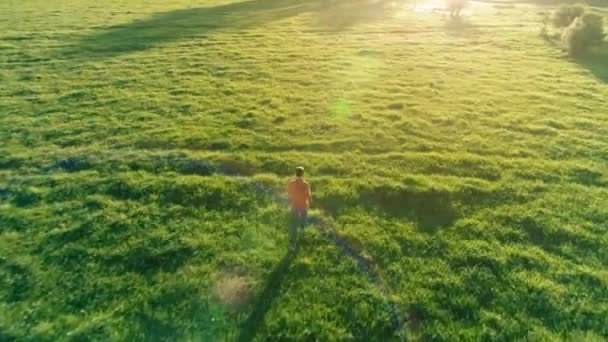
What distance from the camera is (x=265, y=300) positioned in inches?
321

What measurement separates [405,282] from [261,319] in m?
3.17

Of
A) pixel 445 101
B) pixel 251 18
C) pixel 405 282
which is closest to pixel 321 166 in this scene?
pixel 405 282

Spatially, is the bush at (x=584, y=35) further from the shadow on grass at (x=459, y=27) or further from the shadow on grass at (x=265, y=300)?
the shadow on grass at (x=265, y=300)

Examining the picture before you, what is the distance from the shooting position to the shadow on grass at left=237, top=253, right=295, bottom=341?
24.7 ft

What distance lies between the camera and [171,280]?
866cm

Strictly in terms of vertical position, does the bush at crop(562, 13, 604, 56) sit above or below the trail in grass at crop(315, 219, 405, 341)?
above

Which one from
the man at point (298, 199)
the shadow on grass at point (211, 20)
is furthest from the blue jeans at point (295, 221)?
the shadow on grass at point (211, 20)

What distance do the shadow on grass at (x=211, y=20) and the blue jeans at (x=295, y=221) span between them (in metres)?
22.2

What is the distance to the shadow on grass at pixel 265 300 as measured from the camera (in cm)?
754

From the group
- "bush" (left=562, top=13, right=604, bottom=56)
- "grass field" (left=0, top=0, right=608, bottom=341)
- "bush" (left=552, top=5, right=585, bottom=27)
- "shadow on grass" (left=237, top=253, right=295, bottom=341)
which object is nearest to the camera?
"shadow on grass" (left=237, top=253, right=295, bottom=341)

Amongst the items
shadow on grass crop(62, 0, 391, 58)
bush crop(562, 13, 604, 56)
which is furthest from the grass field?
shadow on grass crop(62, 0, 391, 58)

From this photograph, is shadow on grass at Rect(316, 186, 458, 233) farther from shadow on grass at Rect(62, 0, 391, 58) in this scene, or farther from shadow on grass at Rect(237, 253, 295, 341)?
shadow on grass at Rect(62, 0, 391, 58)

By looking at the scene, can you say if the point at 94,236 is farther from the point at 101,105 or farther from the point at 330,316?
the point at 101,105

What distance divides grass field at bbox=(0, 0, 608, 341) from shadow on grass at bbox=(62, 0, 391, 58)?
4.44m
